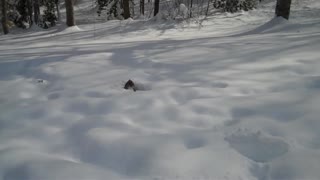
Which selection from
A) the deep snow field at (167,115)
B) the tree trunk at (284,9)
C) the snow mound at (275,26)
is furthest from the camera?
the tree trunk at (284,9)

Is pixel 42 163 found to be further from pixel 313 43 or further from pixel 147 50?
pixel 313 43

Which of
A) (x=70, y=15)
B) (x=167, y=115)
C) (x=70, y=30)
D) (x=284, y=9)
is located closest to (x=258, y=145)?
(x=167, y=115)

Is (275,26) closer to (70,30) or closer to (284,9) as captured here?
(284,9)

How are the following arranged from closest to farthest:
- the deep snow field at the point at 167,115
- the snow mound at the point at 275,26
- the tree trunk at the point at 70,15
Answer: the deep snow field at the point at 167,115
the snow mound at the point at 275,26
the tree trunk at the point at 70,15

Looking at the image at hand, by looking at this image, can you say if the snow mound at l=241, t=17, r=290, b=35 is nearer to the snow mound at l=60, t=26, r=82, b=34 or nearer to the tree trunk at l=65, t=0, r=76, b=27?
the snow mound at l=60, t=26, r=82, b=34

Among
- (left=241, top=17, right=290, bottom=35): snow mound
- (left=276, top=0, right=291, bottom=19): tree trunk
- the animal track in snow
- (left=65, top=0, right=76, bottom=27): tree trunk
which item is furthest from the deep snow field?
(left=65, top=0, right=76, bottom=27): tree trunk

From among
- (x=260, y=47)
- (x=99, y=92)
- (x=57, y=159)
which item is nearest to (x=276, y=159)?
(x=57, y=159)

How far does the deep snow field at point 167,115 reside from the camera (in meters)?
2.70

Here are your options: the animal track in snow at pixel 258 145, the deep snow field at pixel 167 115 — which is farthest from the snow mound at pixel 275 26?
the animal track in snow at pixel 258 145

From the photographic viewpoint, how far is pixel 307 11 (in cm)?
1511

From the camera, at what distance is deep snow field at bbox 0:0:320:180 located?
2695 mm

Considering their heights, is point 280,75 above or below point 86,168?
above

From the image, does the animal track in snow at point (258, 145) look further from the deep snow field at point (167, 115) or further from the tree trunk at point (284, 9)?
the tree trunk at point (284, 9)

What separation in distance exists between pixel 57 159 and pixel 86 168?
0.31 meters
